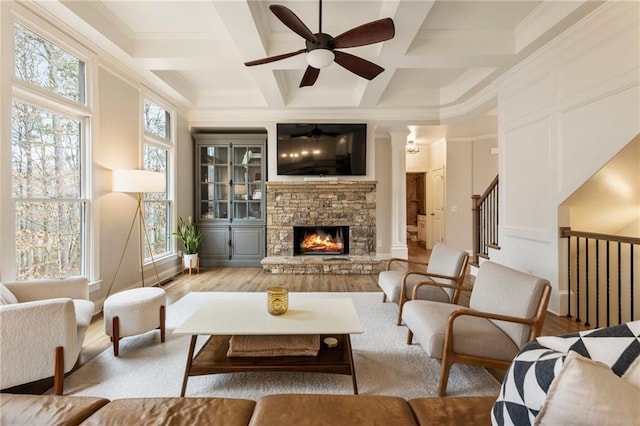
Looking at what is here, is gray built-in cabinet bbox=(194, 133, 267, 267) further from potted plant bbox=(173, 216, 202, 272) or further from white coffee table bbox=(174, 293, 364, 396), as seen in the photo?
white coffee table bbox=(174, 293, 364, 396)

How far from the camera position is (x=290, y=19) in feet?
6.95

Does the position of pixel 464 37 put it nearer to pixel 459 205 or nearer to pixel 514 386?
pixel 514 386

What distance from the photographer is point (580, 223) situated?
3684mm

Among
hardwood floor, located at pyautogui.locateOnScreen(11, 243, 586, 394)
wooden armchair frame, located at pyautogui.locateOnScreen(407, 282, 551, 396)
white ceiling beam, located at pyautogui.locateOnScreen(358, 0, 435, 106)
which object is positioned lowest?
hardwood floor, located at pyautogui.locateOnScreen(11, 243, 586, 394)

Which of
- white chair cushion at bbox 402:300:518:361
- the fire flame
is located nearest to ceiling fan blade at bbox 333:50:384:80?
white chair cushion at bbox 402:300:518:361

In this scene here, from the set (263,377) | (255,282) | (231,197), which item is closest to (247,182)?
(231,197)

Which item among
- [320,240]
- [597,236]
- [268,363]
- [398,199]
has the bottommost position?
[268,363]

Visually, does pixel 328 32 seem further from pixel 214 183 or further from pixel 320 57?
pixel 214 183

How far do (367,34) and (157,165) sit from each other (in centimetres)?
402

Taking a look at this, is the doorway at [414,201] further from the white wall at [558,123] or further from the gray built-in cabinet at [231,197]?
the gray built-in cabinet at [231,197]

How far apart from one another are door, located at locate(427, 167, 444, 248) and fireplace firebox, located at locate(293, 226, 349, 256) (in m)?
2.93

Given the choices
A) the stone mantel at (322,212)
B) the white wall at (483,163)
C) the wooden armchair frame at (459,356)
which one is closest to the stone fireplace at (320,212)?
the stone mantel at (322,212)

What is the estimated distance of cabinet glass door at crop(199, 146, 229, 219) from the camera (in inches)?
234

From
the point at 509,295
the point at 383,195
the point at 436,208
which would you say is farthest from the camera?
the point at 436,208
